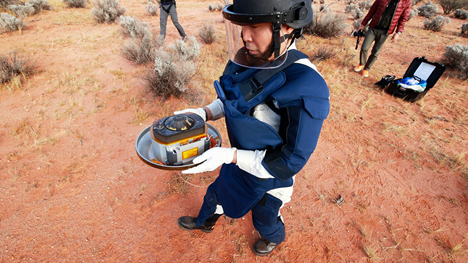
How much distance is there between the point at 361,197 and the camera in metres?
3.10

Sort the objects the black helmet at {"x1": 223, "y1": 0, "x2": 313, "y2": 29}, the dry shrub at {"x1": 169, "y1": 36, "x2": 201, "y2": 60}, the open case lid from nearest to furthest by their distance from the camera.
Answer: the black helmet at {"x1": 223, "y1": 0, "x2": 313, "y2": 29} < the open case lid < the dry shrub at {"x1": 169, "y1": 36, "x2": 201, "y2": 60}

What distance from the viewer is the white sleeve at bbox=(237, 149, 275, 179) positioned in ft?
4.29

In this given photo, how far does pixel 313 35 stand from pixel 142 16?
8602mm

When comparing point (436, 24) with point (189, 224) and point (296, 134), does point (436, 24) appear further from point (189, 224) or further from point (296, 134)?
point (189, 224)

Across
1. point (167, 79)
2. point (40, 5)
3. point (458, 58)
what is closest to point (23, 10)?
point (40, 5)

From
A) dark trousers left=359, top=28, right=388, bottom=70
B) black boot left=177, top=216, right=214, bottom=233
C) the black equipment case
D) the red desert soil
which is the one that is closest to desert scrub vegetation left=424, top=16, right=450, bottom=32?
the red desert soil

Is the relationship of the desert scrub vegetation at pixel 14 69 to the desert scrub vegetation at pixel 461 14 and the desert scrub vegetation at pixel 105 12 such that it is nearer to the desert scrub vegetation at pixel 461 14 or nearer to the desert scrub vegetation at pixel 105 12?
the desert scrub vegetation at pixel 105 12

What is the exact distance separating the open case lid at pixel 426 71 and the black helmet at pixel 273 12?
5857 millimetres

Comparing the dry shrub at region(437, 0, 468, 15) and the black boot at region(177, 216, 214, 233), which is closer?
the black boot at region(177, 216, 214, 233)

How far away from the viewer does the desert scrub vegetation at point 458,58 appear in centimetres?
649

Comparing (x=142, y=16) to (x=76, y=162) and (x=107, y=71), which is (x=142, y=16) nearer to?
(x=107, y=71)

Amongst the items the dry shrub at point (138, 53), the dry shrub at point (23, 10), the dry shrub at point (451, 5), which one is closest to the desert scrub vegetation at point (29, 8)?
the dry shrub at point (23, 10)

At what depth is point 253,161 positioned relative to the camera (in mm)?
1324

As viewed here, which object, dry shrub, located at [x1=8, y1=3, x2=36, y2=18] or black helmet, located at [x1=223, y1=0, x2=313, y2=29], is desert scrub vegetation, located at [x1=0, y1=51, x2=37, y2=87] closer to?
dry shrub, located at [x1=8, y1=3, x2=36, y2=18]
